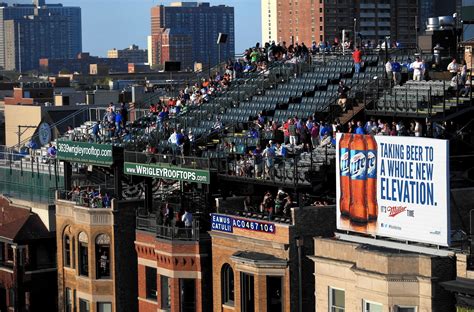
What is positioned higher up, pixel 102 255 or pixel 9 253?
pixel 102 255

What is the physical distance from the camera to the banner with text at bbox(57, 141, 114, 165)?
63.0m

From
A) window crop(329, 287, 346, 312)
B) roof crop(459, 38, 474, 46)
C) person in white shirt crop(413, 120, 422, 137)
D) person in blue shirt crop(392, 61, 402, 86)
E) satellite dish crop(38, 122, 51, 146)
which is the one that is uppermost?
roof crop(459, 38, 474, 46)

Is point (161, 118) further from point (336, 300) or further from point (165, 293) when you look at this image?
point (336, 300)

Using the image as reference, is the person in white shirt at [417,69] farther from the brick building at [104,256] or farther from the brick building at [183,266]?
the brick building at [104,256]

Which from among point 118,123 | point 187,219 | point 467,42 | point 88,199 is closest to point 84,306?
point 88,199

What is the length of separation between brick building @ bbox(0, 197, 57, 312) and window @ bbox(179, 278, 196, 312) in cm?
1455

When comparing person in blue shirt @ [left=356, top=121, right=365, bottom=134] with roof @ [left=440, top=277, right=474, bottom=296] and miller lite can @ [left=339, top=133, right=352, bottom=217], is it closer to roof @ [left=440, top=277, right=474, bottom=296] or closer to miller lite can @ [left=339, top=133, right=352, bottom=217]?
miller lite can @ [left=339, top=133, right=352, bottom=217]

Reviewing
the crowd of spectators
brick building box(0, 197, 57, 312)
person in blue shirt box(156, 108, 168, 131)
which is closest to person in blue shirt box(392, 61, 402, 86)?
person in blue shirt box(156, 108, 168, 131)

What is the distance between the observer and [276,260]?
169 ft

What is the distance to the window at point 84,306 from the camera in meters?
64.0

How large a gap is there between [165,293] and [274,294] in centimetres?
707

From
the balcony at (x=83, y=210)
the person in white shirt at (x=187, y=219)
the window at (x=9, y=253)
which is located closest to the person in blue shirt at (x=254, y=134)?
the person in white shirt at (x=187, y=219)

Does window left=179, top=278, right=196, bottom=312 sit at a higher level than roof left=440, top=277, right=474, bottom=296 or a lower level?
lower

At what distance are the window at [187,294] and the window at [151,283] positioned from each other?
2701 mm
